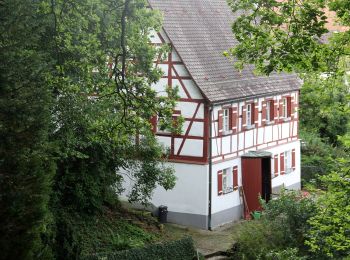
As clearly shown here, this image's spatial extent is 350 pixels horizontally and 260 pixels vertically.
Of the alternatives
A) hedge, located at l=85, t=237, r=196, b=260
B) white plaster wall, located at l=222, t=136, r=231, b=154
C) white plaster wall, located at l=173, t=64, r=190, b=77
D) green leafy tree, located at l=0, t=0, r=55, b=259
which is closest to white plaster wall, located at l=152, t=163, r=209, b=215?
white plaster wall, located at l=222, t=136, r=231, b=154

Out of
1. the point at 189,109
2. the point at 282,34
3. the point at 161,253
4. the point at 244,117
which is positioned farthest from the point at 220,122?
the point at 282,34

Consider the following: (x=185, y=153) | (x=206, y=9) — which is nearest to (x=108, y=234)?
(x=185, y=153)

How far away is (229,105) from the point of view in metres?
31.5

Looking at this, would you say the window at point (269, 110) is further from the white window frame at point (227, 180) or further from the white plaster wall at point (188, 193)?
the white plaster wall at point (188, 193)

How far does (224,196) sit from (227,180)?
844 millimetres

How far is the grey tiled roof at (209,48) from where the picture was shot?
3045 centimetres

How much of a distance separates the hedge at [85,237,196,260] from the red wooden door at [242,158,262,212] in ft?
20.8

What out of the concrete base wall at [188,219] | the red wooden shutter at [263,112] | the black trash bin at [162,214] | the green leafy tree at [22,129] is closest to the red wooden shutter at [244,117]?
the red wooden shutter at [263,112]

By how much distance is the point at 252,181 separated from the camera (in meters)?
32.0

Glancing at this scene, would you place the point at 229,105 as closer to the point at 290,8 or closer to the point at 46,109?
the point at 46,109

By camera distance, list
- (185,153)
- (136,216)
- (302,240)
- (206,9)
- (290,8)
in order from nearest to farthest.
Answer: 1. (290,8)
2. (302,240)
3. (136,216)
4. (185,153)
5. (206,9)

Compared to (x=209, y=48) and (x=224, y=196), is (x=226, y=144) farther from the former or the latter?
(x=209, y=48)

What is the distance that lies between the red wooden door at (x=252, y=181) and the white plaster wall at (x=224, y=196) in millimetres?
233

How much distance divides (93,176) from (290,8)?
12237 millimetres
